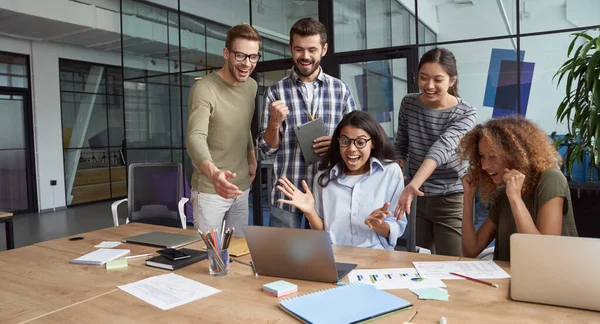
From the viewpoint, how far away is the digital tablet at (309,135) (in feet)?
7.40

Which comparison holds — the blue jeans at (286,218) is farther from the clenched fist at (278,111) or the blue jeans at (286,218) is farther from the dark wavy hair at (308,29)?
the dark wavy hair at (308,29)

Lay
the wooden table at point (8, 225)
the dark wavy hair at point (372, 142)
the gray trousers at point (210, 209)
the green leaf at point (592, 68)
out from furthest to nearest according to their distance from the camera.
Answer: the wooden table at point (8, 225), the green leaf at point (592, 68), the gray trousers at point (210, 209), the dark wavy hair at point (372, 142)

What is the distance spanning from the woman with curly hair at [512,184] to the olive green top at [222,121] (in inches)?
47.6

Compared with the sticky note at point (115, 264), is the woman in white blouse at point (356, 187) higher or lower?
higher

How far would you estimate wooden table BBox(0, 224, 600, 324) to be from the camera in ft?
4.08

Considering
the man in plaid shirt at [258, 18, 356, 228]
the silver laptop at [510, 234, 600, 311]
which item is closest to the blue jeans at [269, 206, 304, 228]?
the man in plaid shirt at [258, 18, 356, 228]

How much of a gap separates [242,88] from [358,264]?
1.39 meters

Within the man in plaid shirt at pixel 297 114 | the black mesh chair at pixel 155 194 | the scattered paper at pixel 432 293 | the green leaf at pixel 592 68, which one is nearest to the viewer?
the scattered paper at pixel 432 293

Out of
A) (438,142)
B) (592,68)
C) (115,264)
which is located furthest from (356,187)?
(592,68)

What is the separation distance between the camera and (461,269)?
63.9 inches

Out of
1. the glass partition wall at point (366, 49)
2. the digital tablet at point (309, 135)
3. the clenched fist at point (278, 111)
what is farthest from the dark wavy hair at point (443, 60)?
the glass partition wall at point (366, 49)

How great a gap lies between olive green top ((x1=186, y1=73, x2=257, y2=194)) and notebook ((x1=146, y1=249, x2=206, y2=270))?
0.63 metres

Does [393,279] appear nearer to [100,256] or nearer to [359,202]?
[359,202]

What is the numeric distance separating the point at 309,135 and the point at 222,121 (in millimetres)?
553
